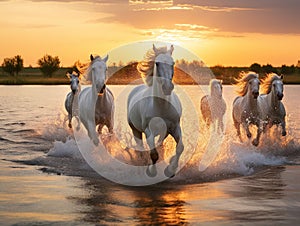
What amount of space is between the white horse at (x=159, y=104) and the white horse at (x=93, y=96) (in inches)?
35.6

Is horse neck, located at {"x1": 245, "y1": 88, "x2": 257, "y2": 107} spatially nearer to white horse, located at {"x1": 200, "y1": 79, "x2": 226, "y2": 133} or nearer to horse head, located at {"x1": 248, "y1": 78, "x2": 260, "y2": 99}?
horse head, located at {"x1": 248, "y1": 78, "x2": 260, "y2": 99}

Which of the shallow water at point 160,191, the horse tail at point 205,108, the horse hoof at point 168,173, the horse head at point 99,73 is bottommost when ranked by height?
the shallow water at point 160,191

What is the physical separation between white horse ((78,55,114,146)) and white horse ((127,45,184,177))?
905 mm

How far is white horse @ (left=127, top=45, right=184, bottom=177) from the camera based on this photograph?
9.43 meters

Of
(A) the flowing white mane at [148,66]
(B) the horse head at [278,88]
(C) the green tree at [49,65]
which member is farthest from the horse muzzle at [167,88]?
(C) the green tree at [49,65]

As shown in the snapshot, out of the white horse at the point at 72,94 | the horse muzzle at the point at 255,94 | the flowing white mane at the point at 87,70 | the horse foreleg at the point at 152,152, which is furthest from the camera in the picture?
the white horse at the point at 72,94

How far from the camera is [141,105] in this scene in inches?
407

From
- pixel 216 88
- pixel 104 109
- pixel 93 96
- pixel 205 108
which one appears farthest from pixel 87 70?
pixel 205 108

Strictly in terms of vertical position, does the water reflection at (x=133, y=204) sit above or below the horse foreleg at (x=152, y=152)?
below

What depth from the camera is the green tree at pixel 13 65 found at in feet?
381

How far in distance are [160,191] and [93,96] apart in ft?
11.9

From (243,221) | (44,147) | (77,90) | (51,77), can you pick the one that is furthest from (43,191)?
(51,77)

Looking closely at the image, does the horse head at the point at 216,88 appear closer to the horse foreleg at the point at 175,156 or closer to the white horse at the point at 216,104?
the white horse at the point at 216,104

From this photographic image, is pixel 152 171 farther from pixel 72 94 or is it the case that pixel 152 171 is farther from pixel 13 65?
pixel 13 65
